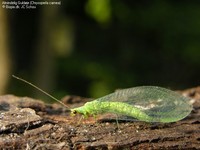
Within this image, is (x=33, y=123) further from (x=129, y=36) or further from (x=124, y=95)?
(x=129, y=36)

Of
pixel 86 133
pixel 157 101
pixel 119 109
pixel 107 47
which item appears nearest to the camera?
pixel 86 133

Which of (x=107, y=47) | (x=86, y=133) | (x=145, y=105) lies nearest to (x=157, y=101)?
(x=145, y=105)

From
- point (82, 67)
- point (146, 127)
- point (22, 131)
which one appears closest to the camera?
point (22, 131)

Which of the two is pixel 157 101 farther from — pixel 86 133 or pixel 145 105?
pixel 86 133

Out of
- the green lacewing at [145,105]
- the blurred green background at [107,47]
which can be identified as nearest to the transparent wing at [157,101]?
the green lacewing at [145,105]

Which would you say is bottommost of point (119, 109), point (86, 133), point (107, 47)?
point (86, 133)

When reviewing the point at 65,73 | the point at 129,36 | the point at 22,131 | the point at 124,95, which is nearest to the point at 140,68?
the point at 129,36

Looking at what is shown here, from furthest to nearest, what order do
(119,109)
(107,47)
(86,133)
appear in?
(107,47) → (119,109) → (86,133)
